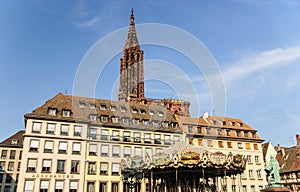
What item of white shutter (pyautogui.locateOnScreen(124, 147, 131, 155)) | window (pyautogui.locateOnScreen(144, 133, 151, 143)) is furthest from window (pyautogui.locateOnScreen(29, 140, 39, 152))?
window (pyautogui.locateOnScreen(144, 133, 151, 143))

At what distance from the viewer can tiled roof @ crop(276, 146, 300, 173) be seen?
55.4 metres

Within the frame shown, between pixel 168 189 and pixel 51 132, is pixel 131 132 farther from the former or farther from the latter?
pixel 168 189

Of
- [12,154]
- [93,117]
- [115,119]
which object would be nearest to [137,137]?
[115,119]

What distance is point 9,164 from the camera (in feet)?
195

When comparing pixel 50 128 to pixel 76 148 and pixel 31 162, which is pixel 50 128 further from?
pixel 31 162

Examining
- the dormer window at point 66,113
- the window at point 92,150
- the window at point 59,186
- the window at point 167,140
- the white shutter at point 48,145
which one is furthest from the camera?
the window at point 167,140

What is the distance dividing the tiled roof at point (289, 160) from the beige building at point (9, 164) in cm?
5212

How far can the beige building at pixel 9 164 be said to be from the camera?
58.7 metres

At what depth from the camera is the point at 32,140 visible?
39688 millimetres

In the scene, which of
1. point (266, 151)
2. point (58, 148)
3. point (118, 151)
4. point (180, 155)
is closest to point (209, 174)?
point (180, 155)

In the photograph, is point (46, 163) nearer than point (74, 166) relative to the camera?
Yes

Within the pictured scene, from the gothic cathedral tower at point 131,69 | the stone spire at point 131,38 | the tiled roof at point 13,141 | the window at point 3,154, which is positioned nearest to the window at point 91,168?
the tiled roof at point 13,141

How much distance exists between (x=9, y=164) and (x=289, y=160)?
181 feet

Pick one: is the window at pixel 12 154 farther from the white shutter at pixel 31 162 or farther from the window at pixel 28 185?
the window at pixel 28 185
